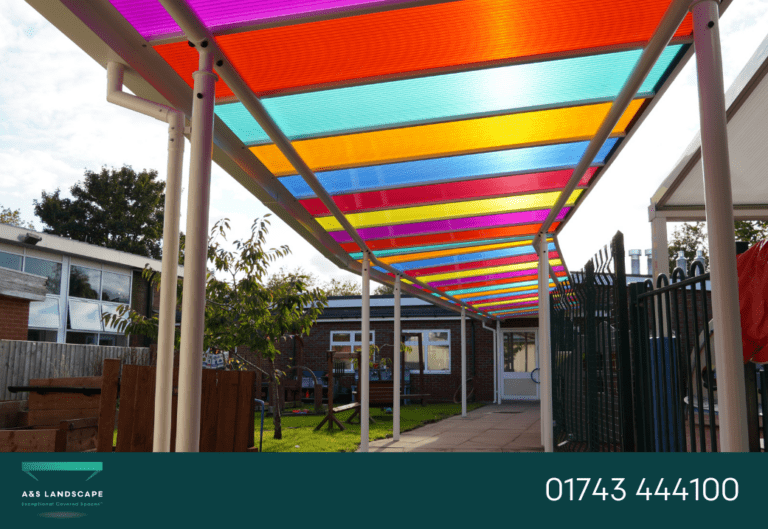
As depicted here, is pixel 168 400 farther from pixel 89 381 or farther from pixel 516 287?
pixel 516 287

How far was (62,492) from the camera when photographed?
1942mm

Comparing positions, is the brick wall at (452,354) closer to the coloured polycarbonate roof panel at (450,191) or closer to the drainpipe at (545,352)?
the drainpipe at (545,352)

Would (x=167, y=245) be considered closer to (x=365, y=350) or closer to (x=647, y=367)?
(x=647, y=367)

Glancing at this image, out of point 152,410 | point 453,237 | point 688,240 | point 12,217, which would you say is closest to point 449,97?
point 152,410

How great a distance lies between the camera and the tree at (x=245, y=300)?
9.62 metres

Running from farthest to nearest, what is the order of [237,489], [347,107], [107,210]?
[107,210] → [347,107] → [237,489]

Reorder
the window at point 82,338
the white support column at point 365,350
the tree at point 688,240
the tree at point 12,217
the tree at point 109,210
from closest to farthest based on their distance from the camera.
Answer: the white support column at point 365,350, the window at point 82,338, the tree at point 12,217, the tree at point 109,210, the tree at point 688,240

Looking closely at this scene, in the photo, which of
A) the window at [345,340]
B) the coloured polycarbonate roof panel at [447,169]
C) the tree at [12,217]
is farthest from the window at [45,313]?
the tree at [12,217]

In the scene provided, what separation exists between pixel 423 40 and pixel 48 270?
60.9 ft

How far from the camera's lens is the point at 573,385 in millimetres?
6777

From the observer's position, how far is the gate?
12.7 ft

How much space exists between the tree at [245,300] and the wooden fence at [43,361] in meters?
1.74

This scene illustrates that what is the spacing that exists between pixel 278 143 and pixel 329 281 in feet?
177

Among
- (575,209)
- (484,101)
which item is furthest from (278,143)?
(575,209)
